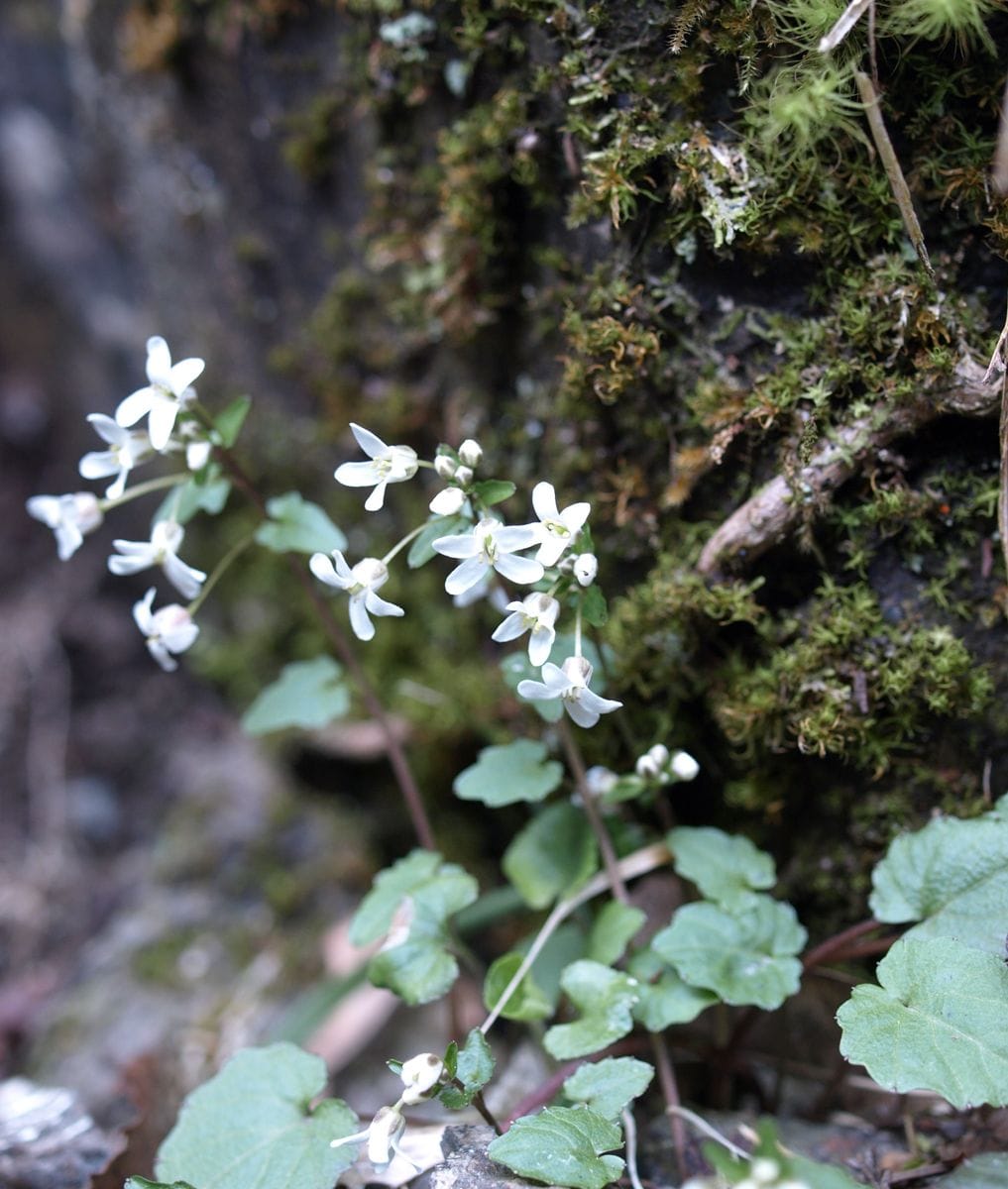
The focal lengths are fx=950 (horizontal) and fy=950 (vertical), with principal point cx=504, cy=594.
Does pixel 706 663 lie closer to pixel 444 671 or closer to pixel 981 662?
pixel 981 662

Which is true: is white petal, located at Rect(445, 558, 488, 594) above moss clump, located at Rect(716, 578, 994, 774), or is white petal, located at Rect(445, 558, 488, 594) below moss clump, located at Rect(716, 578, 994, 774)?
above

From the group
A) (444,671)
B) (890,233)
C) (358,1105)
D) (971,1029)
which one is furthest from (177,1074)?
(890,233)

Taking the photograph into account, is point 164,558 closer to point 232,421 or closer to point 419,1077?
point 232,421

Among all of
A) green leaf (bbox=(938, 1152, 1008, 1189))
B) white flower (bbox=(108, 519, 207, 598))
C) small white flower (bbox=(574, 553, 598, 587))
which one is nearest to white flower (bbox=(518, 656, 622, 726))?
small white flower (bbox=(574, 553, 598, 587))

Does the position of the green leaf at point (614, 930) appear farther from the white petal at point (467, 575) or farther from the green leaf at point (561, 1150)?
the white petal at point (467, 575)

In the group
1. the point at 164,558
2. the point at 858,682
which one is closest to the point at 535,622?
the point at 858,682

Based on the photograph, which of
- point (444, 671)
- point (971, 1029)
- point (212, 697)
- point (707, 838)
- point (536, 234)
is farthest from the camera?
point (212, 697)

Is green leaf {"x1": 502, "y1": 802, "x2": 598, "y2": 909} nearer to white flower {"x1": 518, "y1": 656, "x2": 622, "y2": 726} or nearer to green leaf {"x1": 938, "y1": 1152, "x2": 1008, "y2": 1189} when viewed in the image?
white flower {"x1": 518, "y1": 656, "x2": 622, "y2": 726}
